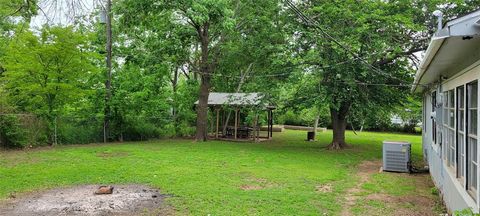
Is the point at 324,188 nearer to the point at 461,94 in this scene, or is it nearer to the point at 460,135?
the point at 460,135

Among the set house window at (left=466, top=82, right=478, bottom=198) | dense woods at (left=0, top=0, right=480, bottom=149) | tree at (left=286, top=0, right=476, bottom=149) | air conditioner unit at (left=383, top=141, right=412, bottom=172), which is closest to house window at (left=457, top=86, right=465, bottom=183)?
house window at (left=466, top=82, right=478, bottom=198)

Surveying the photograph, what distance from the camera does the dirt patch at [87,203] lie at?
20.6 ft

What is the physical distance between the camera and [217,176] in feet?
31.4

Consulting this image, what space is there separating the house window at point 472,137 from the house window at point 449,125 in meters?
1.45

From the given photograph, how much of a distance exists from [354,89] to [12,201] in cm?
1096

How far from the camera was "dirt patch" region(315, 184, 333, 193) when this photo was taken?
802 centimetres

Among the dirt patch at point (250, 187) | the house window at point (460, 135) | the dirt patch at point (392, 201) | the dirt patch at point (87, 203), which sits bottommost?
the dirt patch at point (87, 203)

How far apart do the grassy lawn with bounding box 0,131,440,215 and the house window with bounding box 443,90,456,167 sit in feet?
4.58

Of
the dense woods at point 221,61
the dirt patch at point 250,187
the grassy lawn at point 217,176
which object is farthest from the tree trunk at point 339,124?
the dirt patch at point 250,187

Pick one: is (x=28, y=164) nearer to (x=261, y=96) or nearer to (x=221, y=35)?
(x=261, y=96)

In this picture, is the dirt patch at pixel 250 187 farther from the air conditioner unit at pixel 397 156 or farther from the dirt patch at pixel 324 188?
the air conditioner unit at pixel 397 156

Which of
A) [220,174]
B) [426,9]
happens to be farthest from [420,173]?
[426,9]

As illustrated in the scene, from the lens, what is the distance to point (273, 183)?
880 centimetres

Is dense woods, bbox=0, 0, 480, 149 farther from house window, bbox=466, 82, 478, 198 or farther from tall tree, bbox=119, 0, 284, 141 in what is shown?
house window, bbox=466, 82, 478, 198
